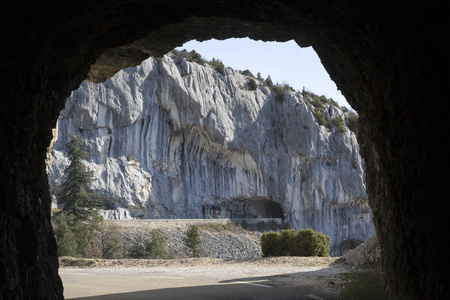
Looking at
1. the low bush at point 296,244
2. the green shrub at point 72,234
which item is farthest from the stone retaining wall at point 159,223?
the low bush at point 296,244

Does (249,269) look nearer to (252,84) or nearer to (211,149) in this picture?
(211,149)

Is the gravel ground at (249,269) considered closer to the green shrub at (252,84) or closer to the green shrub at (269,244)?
the green shrub at (269,244)

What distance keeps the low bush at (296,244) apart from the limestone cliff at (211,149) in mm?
26440

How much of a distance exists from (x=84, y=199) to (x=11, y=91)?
36.4 meters

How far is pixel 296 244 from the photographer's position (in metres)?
24.8

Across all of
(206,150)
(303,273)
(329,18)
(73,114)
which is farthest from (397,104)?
(206,150)

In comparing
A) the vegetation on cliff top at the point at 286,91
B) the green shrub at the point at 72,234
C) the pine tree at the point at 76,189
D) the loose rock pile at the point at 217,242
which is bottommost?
the loose rock pile at the point at 217,242

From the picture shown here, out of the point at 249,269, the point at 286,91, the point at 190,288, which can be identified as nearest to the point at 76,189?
the point at 249,269

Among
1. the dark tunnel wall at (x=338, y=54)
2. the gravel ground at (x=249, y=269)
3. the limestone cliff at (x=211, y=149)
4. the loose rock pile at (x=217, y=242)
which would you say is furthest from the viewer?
the limestone cliff at (x=211, y=149)

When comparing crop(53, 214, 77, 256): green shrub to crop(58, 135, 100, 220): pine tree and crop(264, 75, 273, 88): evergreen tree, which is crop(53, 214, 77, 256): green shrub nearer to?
crop(58, 135, 100, 220): pine tree

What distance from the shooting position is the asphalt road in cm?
948

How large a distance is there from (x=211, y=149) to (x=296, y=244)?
35560 mm

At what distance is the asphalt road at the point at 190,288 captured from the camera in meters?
9.48

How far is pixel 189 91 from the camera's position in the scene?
55.0 m
